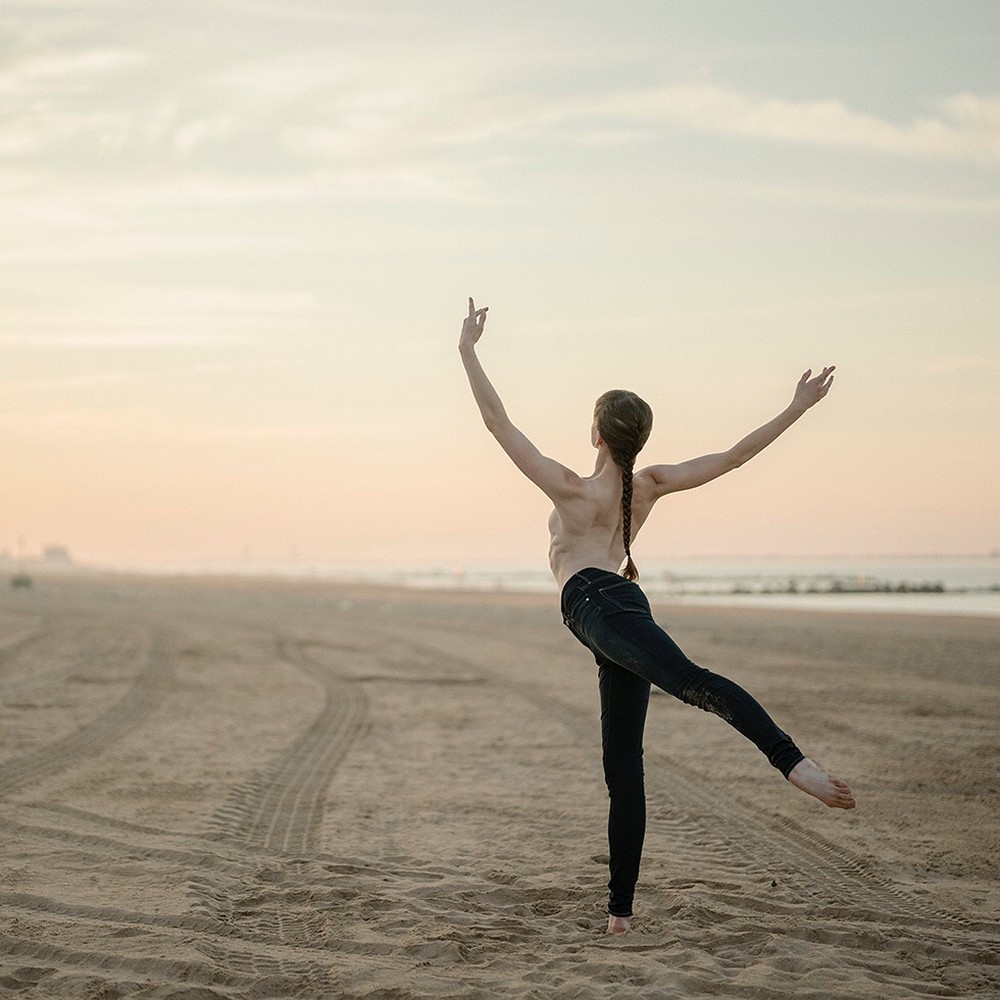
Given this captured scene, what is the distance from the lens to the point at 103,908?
4574mm

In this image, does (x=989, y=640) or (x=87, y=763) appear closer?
(x=87, y=763)

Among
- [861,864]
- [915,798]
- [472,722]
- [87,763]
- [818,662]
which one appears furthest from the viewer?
[818,662]

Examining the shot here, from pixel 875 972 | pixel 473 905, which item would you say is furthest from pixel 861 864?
pixel 473 905

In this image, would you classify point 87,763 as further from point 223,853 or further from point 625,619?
point 625,619

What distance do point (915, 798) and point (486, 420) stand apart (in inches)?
191

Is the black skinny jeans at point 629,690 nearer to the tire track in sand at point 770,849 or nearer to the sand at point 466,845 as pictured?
the sand at point 466,845

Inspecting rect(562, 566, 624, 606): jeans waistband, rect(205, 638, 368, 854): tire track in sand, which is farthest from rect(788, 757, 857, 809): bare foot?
rect(205, 638, 368, 854): tire track in sand

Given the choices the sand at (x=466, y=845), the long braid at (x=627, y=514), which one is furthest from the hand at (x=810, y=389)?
the sand at (x=466, y=845)

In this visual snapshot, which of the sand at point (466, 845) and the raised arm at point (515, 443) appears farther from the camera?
the raised arm at point (515, 443)

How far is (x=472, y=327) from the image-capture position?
433 cm

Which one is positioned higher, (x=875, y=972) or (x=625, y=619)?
(x=625, y=619)

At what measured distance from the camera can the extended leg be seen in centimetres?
438

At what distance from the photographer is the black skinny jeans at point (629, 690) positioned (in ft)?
12.2

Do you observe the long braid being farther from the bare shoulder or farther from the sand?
the sand
